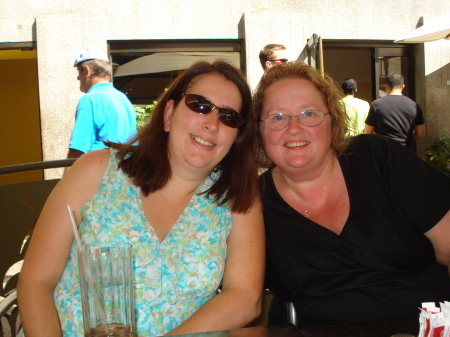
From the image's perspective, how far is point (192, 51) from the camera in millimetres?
7887

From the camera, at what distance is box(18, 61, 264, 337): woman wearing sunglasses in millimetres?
1786

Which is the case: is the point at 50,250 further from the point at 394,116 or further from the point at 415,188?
the point at 394,116

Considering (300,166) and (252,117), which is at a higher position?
(252,117)

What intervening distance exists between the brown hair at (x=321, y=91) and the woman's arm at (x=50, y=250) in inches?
31.3

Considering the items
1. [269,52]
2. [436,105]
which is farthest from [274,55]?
[436,105]

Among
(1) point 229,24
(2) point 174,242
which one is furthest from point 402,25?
(2) point 174,242

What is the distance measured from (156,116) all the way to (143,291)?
753 mm

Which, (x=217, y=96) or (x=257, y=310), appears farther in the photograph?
(x=217, y=96)

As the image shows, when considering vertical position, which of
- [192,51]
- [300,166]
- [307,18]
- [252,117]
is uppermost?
[307,18]

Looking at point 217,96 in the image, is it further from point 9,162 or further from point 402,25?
point 9,162

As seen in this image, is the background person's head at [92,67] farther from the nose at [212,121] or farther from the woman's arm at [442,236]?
the woman's arm at [442,236]

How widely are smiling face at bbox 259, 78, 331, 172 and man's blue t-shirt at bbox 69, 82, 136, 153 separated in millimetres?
2090

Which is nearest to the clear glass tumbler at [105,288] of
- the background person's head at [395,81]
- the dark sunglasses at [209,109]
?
the dark sunglasses at [209,109]

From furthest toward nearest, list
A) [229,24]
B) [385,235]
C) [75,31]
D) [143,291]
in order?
[229,24], [75,31], [385,235], [143,291]
